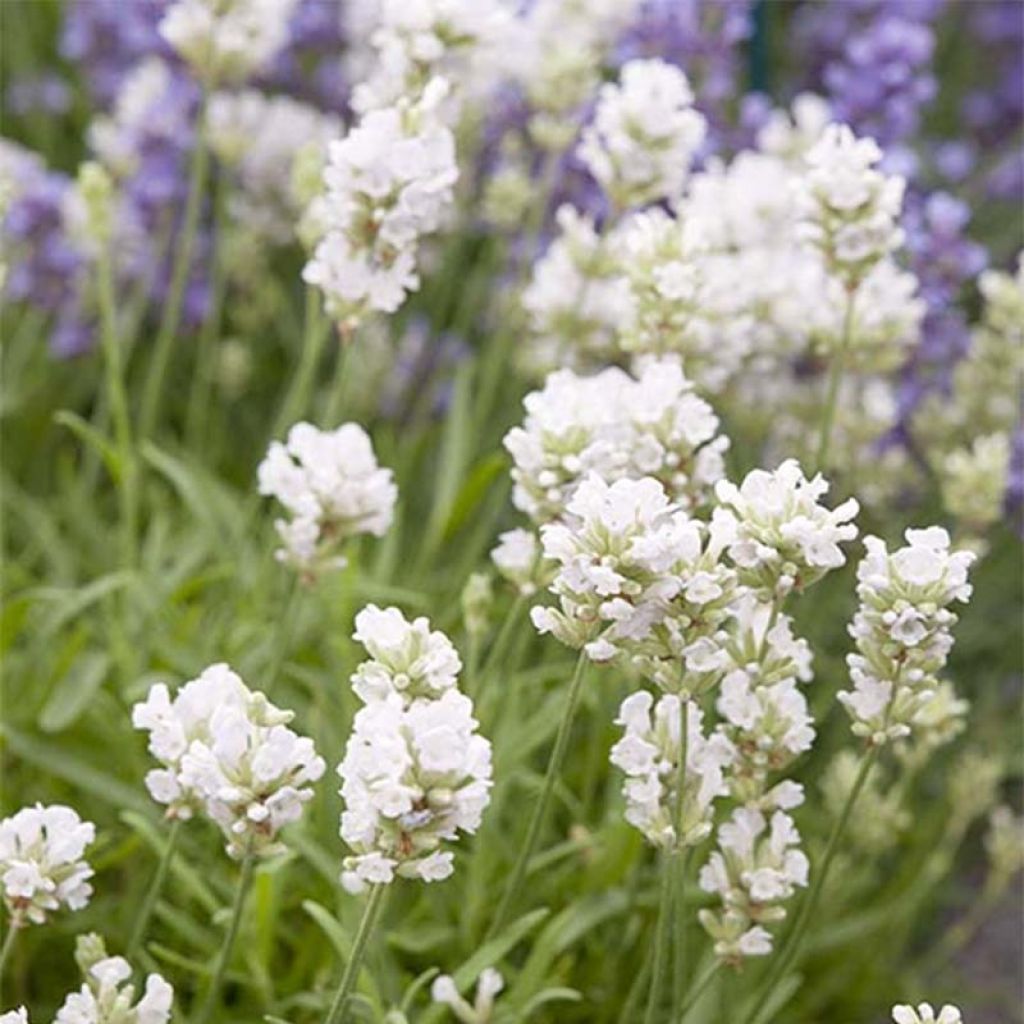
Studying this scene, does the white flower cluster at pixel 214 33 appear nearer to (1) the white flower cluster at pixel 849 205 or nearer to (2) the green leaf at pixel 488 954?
(1) the white flower cluster at pixel 849 205

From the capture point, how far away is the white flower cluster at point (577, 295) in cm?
184

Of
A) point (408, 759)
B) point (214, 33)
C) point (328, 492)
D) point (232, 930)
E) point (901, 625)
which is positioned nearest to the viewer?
point (408, 759)

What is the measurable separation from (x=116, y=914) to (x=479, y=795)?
0.83 meters

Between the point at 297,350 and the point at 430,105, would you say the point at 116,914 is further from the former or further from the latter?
the point at 297,350

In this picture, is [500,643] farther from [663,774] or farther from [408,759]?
[408,759]

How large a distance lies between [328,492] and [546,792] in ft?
0.94

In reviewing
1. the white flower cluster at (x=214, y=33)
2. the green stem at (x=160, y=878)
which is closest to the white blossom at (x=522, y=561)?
the green stem at (x=160, y=878)

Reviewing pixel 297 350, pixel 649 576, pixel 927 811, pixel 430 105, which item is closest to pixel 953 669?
pixel 927 811

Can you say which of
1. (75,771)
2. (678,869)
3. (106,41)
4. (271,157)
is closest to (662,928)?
(678,869)

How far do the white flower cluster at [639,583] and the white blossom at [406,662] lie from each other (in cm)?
8

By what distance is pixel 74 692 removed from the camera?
178 cm

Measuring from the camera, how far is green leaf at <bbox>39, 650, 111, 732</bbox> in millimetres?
1734

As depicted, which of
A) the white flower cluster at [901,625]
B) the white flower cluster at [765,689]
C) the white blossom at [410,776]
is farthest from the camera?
the white flower cluster at [765,689]

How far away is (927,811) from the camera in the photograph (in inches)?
93.9
